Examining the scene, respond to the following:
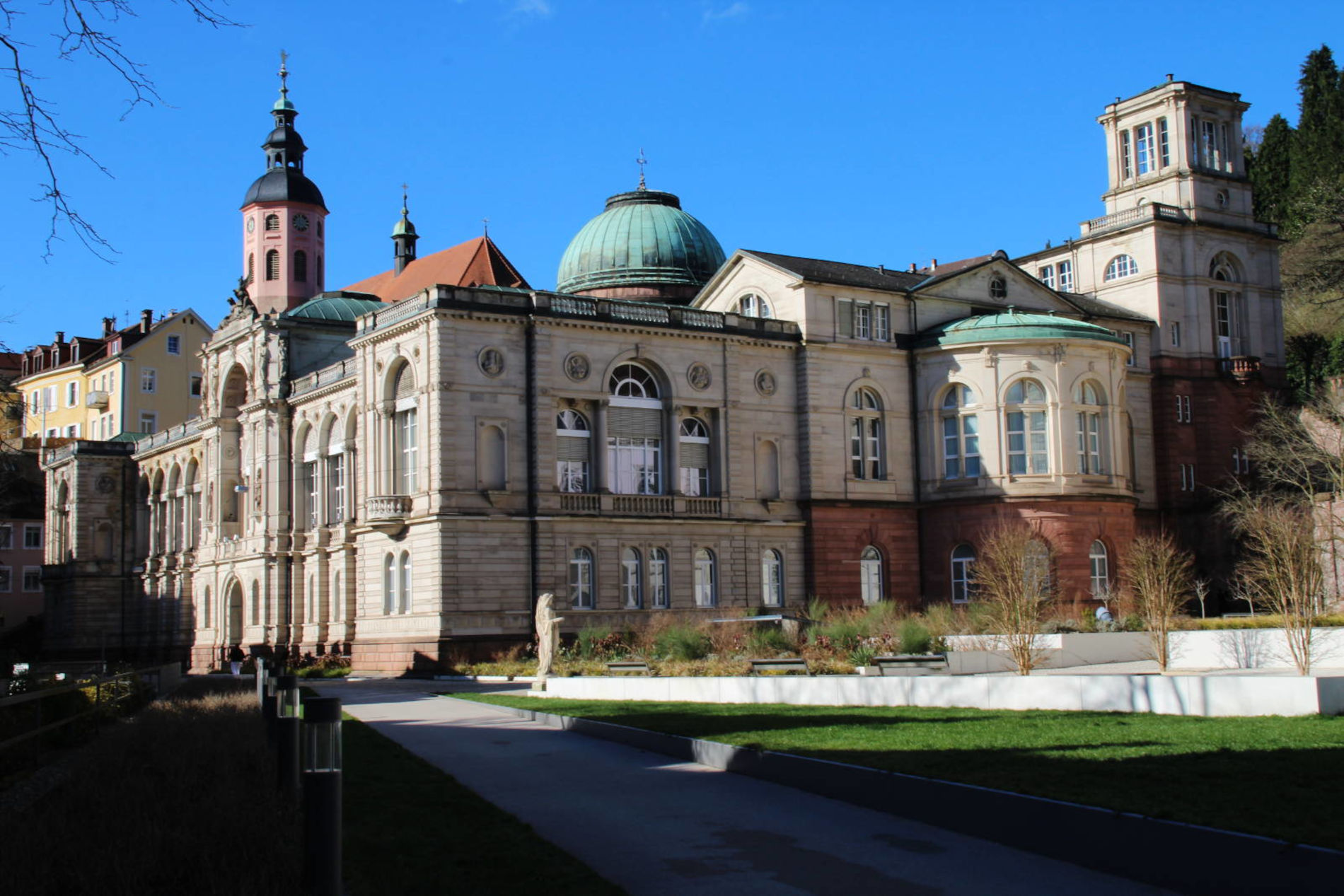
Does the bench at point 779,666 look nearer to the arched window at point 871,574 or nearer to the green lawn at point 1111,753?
the green lawn at point 1111,753

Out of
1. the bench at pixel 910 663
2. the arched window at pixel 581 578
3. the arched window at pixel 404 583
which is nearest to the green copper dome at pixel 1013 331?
the arched window at pixel 581 578

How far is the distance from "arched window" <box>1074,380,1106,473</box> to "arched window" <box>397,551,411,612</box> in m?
26.7

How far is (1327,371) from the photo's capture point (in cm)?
6712

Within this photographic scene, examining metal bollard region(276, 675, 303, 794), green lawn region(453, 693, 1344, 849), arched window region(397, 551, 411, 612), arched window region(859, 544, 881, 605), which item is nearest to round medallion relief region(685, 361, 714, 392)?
arched window region(859, 544, 881, 605)

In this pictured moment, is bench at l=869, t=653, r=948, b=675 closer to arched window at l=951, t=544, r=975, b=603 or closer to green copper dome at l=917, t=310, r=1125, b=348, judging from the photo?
arched window at l=951, t=544, r=975, b=603

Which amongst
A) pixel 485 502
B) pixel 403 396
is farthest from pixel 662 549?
pixel 403 396

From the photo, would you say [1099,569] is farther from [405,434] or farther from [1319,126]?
[1319,126]

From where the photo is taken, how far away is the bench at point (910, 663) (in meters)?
33.5

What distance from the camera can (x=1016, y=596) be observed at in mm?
34781

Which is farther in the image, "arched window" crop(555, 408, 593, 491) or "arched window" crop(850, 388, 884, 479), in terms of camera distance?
"arched window" crop(850, 388, 884, 479)

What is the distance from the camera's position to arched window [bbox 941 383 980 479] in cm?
5650

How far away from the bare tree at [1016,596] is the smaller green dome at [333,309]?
33341 millimetres

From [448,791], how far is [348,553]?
43351 millimetres

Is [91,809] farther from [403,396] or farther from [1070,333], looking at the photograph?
[1070,333]
